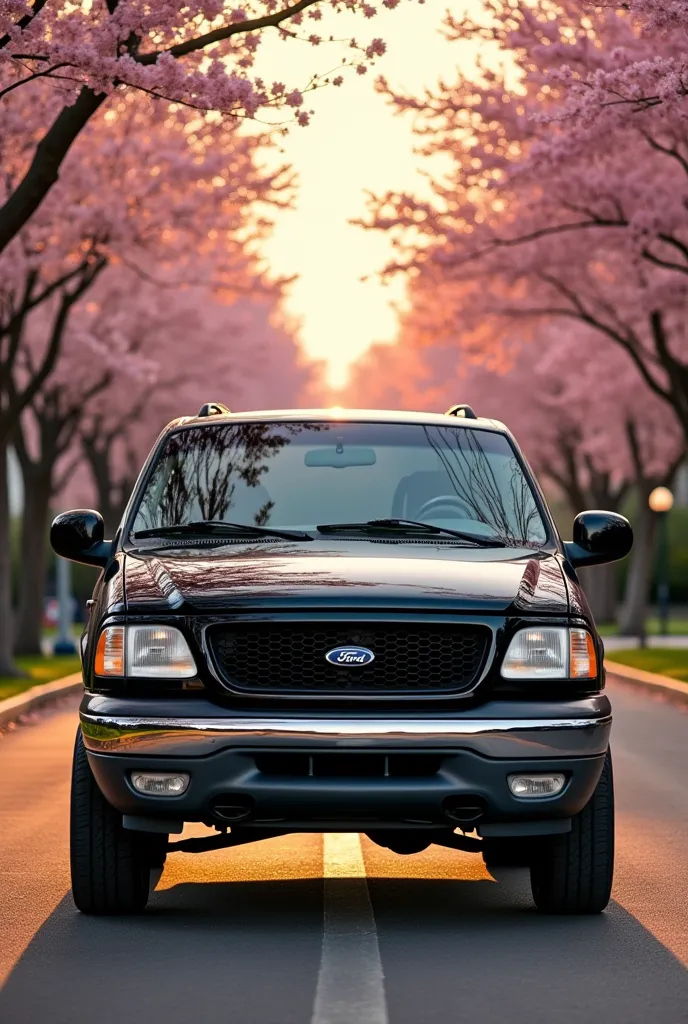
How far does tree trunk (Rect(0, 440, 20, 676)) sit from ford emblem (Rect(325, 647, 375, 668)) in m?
18.4

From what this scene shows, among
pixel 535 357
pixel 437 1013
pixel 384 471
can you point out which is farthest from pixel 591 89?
pixel 535 357

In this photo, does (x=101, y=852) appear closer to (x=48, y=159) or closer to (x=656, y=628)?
(x=48, y=159)

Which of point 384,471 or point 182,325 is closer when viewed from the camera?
point 384,471

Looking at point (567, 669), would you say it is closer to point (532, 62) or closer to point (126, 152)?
point (532, 62)

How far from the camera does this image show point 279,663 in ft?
24.0

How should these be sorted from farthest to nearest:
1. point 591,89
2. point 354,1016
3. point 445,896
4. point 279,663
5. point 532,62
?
1. point 532,62
2. point 591,89
3. point 445,896
4. point 279,663
5. point 354,1016

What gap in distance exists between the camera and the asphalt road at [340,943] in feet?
20.3

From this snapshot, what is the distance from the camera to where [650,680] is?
24.3 m

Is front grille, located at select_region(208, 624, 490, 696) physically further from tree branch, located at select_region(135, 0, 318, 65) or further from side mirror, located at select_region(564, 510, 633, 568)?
tree branch, located at select_region(135, 0, 318, 65)

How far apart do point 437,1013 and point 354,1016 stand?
260 millimetres

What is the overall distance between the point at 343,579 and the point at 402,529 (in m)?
0.91

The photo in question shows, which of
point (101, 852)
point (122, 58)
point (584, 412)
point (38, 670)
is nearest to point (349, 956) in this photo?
point (101, 852)

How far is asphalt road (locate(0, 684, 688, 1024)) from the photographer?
620 centimetres

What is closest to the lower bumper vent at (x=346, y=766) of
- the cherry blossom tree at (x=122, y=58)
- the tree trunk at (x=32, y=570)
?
the cherry blossom tree at (x=122, y=58)
